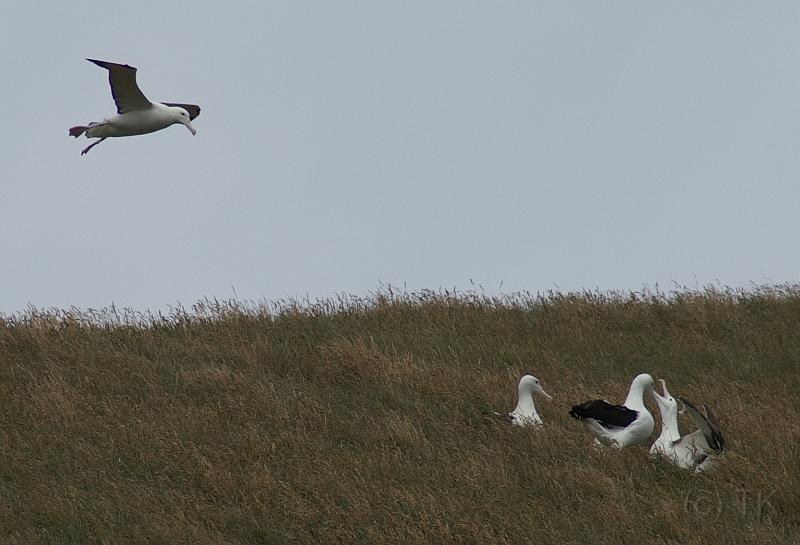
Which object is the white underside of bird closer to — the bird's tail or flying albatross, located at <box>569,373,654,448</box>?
the bird's tail

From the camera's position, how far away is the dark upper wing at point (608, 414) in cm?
875

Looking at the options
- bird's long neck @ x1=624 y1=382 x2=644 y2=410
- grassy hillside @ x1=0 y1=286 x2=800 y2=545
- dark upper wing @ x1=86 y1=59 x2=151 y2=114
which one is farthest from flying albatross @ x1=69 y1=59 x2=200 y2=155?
bird's long neck @ x1=624 y1=382 x2=644 y2=410

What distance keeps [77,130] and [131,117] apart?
839 mm

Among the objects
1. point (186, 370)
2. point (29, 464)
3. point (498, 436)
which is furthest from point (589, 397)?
point (29, 464)

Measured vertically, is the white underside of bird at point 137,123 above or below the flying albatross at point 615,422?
above

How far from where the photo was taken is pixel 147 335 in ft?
39.3

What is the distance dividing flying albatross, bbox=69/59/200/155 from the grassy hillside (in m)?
2.04

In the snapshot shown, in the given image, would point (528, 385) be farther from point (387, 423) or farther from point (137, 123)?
point (137, 123)

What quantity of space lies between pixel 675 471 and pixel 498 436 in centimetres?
138

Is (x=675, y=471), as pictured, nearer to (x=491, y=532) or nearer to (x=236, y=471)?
(x=491, y=532)

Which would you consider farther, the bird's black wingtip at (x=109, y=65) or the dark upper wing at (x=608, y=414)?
the bird's black wingtip at (x=109, y=65)

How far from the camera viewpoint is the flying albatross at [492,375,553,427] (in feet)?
30.2

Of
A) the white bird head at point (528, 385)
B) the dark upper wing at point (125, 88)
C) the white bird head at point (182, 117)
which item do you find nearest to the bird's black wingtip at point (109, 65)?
the dark upper wing at point (125, 88)

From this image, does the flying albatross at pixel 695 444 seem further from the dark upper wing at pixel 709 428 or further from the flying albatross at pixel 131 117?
the flying albatross at pixel 131 117
